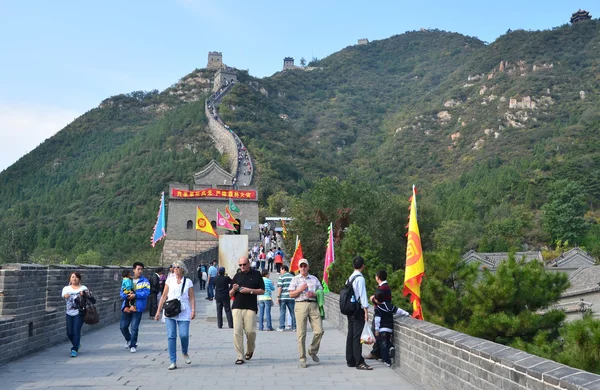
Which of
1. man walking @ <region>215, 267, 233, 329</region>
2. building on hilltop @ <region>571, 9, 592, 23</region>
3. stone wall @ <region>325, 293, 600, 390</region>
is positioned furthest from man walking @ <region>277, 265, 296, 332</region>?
building on hilltop @ <region>571, 9, 592, 23</region>

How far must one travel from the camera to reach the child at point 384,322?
8250 millimetres

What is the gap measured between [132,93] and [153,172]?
66879 millimetres

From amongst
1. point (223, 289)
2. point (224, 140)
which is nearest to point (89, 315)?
point (223, 289)

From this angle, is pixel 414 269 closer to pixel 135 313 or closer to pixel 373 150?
pixel 135 313

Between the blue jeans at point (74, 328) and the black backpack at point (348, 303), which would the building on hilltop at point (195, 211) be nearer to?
the blue jeans at point (74, 328)

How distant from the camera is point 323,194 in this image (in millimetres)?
35344

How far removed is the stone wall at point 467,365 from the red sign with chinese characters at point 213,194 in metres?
38.7

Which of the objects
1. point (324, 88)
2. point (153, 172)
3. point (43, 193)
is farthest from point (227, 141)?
point (324, 88)

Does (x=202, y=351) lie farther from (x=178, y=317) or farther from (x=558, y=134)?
(x=558, y=134)

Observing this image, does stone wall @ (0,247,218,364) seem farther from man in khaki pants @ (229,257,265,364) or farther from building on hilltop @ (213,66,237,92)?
building on hilltop @ (213,66,237,92)

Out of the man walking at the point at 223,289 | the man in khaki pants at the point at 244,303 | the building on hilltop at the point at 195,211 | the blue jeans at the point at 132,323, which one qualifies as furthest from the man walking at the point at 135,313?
the building on hilltop at the point at 195,211

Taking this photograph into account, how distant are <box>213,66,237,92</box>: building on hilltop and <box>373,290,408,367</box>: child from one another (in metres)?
117

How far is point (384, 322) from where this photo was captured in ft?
27.2

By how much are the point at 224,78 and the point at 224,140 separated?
48.7 metres
